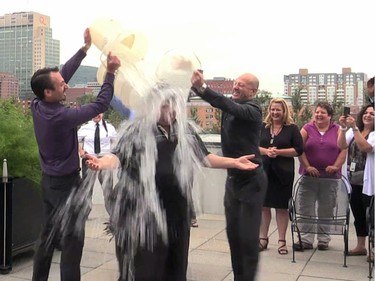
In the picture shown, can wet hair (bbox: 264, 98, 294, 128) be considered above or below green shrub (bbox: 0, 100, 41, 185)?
above

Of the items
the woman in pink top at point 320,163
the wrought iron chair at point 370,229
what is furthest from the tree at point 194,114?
the woman in pink top at point 320,163

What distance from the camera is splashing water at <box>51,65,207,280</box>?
9.57 ft

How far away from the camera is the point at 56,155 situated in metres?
3.73

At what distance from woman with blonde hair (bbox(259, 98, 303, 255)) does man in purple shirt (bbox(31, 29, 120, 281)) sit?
8.67ft

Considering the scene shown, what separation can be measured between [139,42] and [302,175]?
317 cm

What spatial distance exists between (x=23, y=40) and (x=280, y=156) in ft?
14.0

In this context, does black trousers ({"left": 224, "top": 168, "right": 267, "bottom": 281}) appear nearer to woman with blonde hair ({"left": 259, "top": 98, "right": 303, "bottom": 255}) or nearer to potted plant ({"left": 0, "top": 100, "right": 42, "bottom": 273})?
woman with blonde hair ({"left": 259, "top": 98, "right": 303, "bottom": 255})

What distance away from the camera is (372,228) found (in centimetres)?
490

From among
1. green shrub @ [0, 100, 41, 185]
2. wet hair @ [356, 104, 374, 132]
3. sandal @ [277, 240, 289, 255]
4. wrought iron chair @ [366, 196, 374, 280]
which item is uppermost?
wet hair @ [356, 104, 374, 132]

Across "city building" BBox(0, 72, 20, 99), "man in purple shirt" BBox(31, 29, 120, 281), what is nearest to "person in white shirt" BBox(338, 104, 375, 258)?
"man in purple shirt" BBox(31, 29, 120, 281)

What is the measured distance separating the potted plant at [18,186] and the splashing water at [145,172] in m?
2.09

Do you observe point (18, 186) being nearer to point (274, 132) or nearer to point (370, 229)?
point (274, 132)

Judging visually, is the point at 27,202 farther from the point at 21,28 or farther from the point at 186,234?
the point at 21,28

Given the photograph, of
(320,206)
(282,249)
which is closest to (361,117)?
(320,206)
